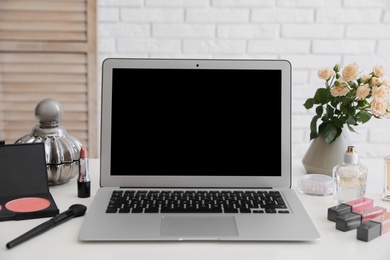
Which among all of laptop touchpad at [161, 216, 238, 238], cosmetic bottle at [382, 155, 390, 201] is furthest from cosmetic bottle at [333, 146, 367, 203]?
laptop touchpad at [161, 216, 238, 238]

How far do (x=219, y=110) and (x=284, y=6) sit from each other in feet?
3.71

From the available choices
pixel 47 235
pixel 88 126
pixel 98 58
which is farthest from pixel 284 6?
pixel 47 235

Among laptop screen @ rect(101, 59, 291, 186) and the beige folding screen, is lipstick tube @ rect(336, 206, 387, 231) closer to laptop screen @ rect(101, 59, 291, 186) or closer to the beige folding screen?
laptop screen @ rect(101, 59, 291, 186)

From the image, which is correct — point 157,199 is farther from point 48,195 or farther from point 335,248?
point 335,248

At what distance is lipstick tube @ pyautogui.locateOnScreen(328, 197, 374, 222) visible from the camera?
3.40ft

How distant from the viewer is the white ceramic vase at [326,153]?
4.34 feet

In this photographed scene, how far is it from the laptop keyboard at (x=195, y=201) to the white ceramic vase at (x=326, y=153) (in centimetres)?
22

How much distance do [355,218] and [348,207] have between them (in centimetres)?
4

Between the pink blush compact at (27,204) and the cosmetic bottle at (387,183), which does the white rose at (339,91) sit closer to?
the cosmetic bottle at (387,183)

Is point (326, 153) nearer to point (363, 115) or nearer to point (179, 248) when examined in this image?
point (363, 115)

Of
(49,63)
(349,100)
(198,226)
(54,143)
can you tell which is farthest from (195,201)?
(49,63)

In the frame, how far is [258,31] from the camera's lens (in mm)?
2209

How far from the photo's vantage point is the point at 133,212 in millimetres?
1045

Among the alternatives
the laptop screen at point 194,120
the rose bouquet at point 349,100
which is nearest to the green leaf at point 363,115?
the rose bouquet at point 349,100
